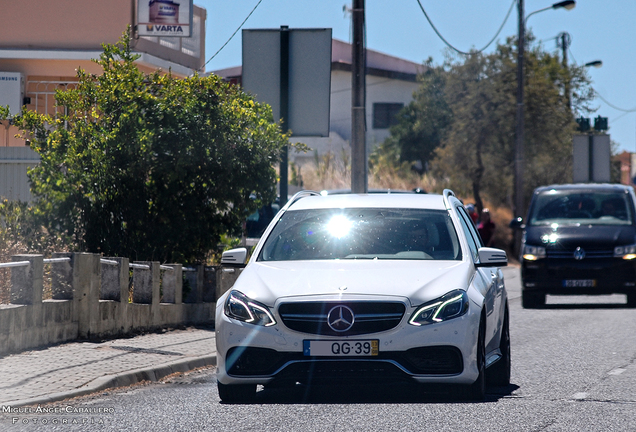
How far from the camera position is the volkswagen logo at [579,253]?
17.9m

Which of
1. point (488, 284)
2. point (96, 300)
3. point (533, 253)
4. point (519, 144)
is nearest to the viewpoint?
point (488, 284)

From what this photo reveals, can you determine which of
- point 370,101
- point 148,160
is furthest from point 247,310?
point 370,101

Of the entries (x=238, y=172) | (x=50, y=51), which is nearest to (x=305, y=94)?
(x=238, y=172)

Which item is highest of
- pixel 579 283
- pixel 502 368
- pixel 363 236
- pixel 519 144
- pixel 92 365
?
pixel 519 144

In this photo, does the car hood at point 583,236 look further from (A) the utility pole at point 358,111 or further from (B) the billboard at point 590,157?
(B) the billboard at point 590,157

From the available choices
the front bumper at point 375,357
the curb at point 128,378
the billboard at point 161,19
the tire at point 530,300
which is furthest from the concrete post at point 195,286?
the billboard at point 161,19

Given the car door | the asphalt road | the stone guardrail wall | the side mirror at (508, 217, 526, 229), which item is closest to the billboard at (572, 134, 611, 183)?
the side mirror at (508, 217, 526, 229)

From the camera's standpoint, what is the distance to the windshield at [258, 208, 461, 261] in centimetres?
830

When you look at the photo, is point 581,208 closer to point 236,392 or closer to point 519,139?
point 236,392

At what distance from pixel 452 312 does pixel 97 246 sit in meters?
9.17

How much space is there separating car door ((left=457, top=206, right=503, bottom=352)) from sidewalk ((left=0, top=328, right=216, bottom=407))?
3334 mm

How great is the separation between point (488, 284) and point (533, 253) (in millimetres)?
10118

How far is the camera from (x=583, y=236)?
706 inches

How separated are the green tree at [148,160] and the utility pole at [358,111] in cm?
212
